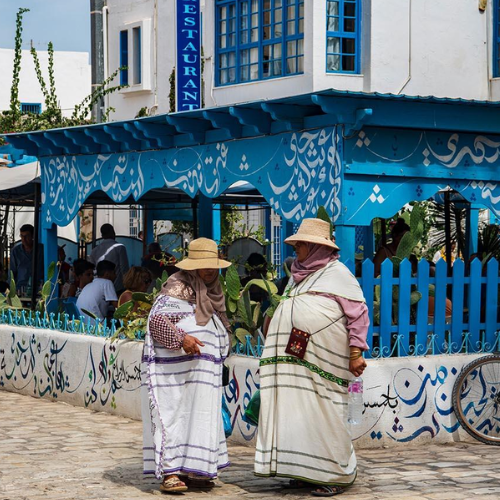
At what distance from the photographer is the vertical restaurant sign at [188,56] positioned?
51.1ft

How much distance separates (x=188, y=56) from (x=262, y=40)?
1.08 m

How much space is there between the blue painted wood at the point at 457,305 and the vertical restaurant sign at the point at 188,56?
7.11 meters

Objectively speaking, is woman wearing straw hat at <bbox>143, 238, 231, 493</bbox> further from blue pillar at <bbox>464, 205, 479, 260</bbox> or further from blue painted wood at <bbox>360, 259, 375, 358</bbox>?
blue pillar at <bbox>464, 205, 479, 260</bbox>

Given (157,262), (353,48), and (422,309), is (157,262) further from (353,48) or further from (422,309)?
(422,309)

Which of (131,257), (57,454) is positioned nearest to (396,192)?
(57,454)

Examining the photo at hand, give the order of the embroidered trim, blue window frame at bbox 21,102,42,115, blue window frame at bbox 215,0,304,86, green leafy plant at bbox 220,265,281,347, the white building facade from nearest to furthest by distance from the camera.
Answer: the embroidered trim
green leafy plant at bbox 220,265,281,347
the white building facade
blue window frame at bbox 215,0,304,86
blue window frame at bbox 21,102,42,115

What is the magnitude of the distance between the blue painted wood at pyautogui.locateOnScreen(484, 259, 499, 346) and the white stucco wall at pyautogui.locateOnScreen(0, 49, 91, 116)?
28679 millimetres

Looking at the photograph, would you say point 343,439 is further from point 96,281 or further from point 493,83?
point 493,83

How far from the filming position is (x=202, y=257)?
731 centimetres

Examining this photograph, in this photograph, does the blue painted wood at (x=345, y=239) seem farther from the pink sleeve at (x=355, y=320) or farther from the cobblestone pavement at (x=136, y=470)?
the pink sleeve at (x=355, y=320)

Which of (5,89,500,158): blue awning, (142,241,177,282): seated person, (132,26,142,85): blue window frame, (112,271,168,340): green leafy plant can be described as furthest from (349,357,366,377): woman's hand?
(132,26,142,85): blue window frame

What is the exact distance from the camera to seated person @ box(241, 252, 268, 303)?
10972 mm

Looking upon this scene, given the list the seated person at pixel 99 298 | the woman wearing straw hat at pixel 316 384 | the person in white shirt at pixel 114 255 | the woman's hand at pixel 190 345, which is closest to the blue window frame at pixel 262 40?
the person in white shirt at pixel 114 255

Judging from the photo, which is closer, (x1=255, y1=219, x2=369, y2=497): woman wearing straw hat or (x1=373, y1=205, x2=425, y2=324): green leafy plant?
(x1=255, y1=219, x2=369, y2=497): woman wearing straw hat
